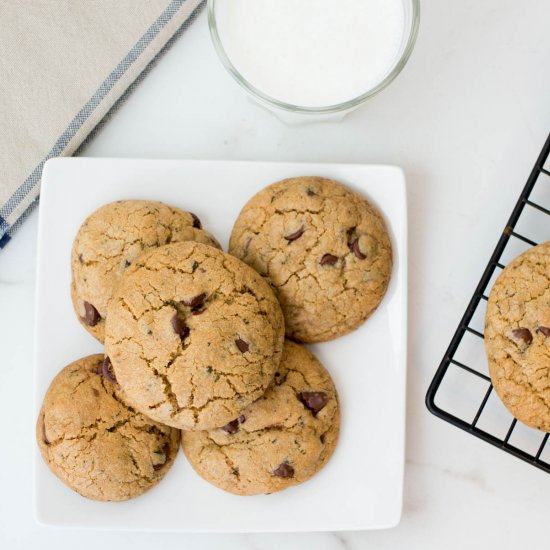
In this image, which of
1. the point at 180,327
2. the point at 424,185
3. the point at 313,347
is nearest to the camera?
the point at 180,327

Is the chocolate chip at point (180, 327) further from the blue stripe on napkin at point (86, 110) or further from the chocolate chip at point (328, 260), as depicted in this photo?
the blue stripe on napkin at point (86, 110)

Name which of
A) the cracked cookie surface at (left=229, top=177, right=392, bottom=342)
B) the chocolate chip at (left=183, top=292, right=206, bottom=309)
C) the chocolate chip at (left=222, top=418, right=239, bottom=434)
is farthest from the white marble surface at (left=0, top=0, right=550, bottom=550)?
the chocolate chip at (left=183, top=292, right=206, bottom=309)

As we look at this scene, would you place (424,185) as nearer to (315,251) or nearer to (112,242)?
(315,251)

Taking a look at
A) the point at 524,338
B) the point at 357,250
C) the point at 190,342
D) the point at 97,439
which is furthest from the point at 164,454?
the point at 524,338

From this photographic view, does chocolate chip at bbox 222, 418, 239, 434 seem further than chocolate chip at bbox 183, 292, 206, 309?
Yes

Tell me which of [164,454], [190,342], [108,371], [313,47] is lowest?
[164,454]

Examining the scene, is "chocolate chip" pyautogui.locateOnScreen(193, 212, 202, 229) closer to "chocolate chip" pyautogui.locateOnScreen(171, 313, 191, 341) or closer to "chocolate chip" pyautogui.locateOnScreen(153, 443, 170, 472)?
"chocolate chip" pyautogui.locateOnScreen(171, 313, 191, 341)

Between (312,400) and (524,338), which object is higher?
(524,338)

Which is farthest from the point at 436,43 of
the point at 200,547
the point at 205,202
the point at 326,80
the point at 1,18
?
the point at 200,547

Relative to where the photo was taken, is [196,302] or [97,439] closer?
[196,302]
